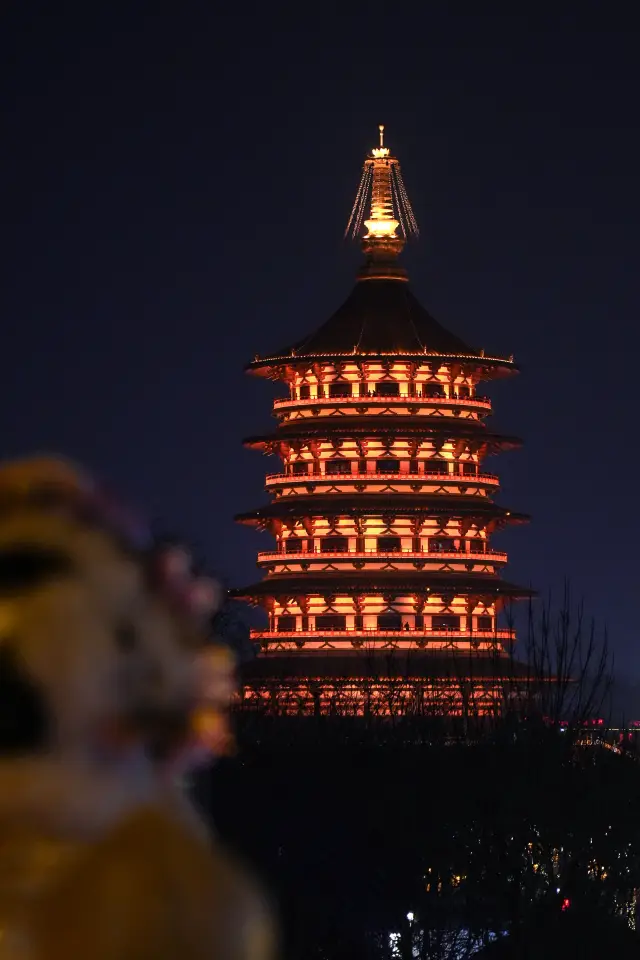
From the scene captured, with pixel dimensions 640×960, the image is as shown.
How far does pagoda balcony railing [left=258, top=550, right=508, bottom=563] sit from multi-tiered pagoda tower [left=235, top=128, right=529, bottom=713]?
0.07 metres

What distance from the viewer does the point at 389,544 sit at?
93.1 metres

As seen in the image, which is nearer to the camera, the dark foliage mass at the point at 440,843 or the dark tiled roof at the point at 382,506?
the dark foliage mass at the point at 440,843

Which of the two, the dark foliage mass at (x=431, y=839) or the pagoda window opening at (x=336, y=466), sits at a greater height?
the pagoda window opening at (x=336, y=466)

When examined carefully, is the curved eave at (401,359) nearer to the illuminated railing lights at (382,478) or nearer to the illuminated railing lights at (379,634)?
the illuminated railing lights at (382,478)

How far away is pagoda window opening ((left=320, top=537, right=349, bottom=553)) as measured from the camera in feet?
304

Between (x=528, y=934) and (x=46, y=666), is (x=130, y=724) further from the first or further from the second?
(x=528, y=934)

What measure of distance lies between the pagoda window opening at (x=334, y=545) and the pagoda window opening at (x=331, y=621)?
2737 millimetres

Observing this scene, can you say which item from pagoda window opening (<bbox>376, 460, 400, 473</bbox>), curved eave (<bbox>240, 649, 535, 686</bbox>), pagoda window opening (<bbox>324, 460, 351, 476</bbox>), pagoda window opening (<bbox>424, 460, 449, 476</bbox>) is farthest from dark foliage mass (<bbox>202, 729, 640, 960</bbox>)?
pagoda window opening (<bbox>324, 460, 351, 476</bbox>)

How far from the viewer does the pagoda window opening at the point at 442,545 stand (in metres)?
92.9

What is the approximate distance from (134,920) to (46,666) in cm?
26

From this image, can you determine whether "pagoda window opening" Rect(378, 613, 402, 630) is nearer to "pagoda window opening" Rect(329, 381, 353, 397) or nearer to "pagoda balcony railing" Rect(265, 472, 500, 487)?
"pagoda balcony railing" Rect(265, 472, 500, 487)

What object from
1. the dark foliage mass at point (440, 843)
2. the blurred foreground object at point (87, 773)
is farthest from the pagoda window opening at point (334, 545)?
the blurred foreground object at point (87, 773)

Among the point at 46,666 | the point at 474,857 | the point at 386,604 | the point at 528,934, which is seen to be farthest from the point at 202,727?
the point at 386,604

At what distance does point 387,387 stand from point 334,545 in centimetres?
777
